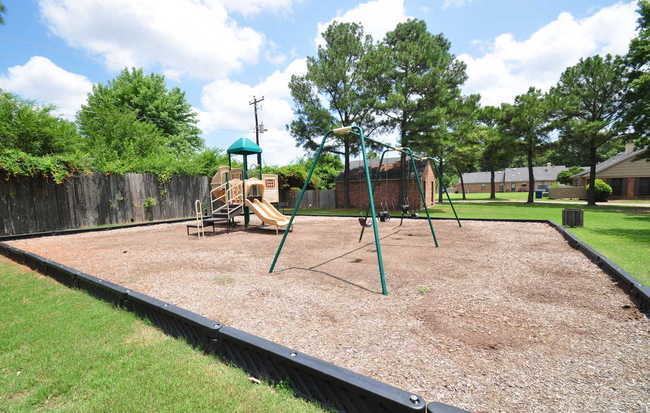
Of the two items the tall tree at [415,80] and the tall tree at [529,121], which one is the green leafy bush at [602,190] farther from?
the tall tree at [415,80]

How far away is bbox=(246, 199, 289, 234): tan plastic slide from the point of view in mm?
10297

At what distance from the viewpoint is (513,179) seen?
213ft

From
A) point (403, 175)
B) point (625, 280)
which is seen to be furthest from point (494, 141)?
point (625, 280)

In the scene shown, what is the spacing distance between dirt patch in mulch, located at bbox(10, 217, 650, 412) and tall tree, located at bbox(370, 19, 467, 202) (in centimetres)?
1393

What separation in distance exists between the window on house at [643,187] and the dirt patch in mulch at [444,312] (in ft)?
119

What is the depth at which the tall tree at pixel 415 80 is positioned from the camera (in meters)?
18.9

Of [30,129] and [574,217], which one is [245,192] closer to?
[30,129]

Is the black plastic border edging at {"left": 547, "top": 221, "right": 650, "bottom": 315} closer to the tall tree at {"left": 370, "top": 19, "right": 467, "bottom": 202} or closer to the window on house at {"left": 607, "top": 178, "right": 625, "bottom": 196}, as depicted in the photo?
the tall tree at {"left": 370, "top": 19, "right": 467, "bottom": 202}

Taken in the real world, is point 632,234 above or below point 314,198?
below

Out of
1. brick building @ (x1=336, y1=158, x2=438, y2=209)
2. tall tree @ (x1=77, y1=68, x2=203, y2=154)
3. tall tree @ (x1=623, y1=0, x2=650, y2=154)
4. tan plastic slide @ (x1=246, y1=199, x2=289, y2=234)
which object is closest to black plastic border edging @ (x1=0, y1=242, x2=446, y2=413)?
tan plastic slide @ (x1=246, y1=199, x2=289, y2=234)

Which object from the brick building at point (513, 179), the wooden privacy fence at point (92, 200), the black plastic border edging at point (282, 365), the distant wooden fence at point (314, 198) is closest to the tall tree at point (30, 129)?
the wooden privacy fence at point (92, 200)

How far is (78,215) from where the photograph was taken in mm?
12086

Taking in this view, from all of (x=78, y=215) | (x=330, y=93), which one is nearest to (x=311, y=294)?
(x=78, y=215)

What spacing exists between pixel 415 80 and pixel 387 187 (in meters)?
8.73
